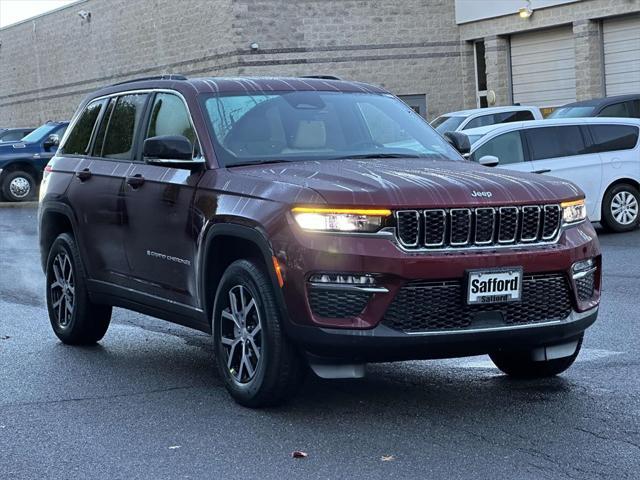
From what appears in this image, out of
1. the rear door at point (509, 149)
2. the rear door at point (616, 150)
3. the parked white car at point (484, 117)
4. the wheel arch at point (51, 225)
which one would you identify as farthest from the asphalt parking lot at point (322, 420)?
the parked white car at point (484, 117)

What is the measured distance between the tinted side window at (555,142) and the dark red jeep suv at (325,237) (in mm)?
9635

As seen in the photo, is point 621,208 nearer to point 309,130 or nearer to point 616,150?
point 616,150

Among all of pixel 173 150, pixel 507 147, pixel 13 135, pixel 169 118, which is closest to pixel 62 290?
pixel 169 118

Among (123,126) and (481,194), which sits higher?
(123,126)

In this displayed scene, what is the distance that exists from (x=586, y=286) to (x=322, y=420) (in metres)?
1.59

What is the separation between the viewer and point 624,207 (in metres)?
18.1

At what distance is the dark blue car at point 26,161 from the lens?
28.8 m

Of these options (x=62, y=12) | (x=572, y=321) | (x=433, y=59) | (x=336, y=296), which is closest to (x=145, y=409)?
(x=336, y=296)

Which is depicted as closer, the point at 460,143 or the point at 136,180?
the point at 136,180

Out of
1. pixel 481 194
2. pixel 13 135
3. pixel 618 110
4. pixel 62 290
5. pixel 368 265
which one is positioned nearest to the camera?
pixel 368 265

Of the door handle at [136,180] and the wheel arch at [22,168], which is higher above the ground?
the door handle at [136,180]

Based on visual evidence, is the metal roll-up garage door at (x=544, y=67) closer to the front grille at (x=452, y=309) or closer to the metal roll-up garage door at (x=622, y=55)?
the metal roll-up garage door at (x=622, y=55)

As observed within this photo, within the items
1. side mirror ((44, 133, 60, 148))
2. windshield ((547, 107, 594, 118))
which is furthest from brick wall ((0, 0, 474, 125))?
windshield ((547, 107, 594, 118))

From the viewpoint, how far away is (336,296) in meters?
6.41
